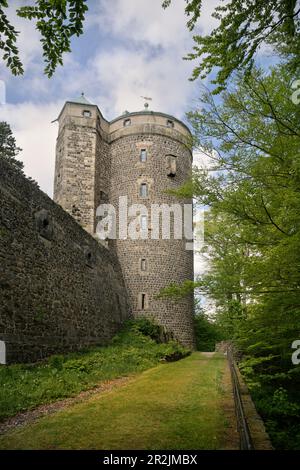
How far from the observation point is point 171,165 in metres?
26.6

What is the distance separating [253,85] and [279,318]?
12.4 feet

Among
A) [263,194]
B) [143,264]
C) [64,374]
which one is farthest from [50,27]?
[143,264]

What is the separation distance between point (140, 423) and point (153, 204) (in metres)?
20.1

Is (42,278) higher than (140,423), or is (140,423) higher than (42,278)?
(42,278)

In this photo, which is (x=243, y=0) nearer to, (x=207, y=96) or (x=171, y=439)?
(x=207, y=96)

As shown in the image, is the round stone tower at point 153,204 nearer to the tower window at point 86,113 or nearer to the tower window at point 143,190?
the tower window at point 143,190

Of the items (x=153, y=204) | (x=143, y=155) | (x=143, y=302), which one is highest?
(x=143, y=155)

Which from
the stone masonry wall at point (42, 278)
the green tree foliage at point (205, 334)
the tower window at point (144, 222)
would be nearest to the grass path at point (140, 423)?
the stone masonry wall at point (42, 278)

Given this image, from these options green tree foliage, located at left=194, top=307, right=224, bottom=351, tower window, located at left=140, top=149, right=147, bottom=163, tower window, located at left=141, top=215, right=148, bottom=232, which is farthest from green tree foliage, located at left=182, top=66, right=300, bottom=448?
green tree foliage, located at left=194, top=307, right=224, bottom=351

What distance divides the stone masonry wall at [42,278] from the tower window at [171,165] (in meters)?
10.2

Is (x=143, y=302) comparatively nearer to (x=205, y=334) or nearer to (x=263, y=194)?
(x=205, y=334)

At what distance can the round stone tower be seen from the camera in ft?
80.5

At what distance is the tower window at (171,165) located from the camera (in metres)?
26.5
